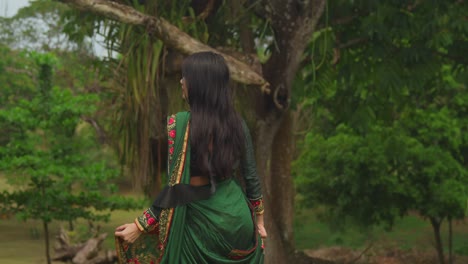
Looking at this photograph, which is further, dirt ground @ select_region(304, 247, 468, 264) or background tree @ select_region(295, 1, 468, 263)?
dirt ground @ select_region(304, 247, 468, 264)

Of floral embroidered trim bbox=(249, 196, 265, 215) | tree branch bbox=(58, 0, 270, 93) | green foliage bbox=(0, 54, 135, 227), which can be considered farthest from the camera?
green foliage bbox=(0, 54, 135, 227)

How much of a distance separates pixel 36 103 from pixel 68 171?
3.32 ft

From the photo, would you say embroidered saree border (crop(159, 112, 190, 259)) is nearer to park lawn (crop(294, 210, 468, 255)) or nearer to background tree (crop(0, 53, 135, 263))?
background tree (crop(0, 53, 135, 263))

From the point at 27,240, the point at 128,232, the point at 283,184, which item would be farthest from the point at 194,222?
the point at 27,240

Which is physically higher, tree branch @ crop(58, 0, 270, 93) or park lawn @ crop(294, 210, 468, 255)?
tree branch @ crop(58, 0, 270, 93)

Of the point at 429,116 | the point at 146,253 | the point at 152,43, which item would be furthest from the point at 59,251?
the point at 146,253

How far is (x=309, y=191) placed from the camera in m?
13.6

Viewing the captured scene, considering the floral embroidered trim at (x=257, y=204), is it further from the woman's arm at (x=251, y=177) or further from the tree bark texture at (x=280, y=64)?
the tree bark texture at (x=280, y=64)

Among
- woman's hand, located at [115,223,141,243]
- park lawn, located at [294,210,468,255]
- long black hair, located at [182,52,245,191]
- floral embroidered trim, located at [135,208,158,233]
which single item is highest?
long black hair, located at [182,52,245,191]

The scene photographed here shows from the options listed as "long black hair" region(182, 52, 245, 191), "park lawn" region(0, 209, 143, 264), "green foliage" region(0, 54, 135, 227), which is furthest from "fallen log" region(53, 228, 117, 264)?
"long black hair" region(182, 52, 245, 191)

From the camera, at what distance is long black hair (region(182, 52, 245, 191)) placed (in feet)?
13.3

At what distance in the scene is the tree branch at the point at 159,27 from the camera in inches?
316

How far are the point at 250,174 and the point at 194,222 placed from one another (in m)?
0.42

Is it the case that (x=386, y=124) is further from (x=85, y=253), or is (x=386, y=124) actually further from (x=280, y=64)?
(x=85, y=253)
